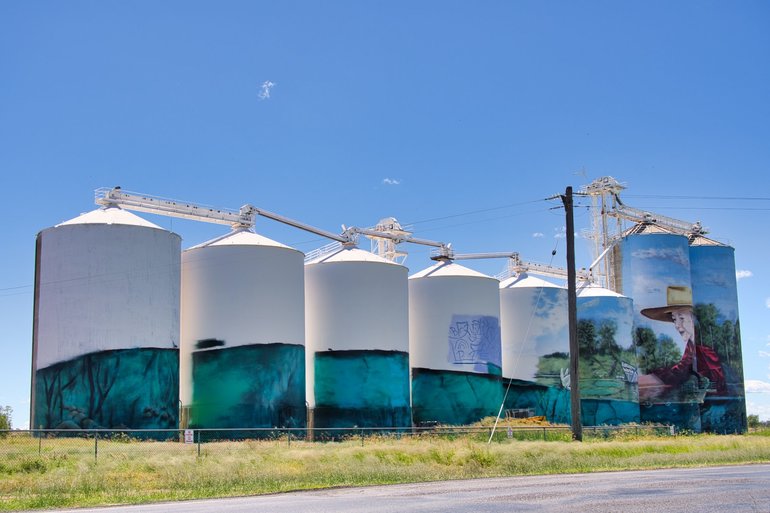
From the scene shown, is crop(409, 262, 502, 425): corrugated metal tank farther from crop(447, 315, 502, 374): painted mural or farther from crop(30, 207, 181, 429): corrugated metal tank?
crop(30, 207, 181, 429): corrugated metal tank

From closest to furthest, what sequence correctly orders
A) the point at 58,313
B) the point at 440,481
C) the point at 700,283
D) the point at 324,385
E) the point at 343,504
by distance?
the point at 343,504 < the point at 440,481 < the point at 58,313 < the point at 324,385 < the point at 700,283

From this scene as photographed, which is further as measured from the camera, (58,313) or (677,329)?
(677,329)

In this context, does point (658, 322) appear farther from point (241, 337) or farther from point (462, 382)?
point (241, 337)

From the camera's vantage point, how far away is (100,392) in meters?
44.1

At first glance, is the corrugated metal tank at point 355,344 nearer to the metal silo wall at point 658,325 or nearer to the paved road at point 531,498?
the metal silo wall at point 658,325

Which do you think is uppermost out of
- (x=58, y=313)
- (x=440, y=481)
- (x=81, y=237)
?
(x=81, y=237)

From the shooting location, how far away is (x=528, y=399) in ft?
219

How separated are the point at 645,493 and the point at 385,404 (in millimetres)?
37390

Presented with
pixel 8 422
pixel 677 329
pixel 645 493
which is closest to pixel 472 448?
pixel 645 493

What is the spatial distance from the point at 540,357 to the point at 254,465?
42014mm

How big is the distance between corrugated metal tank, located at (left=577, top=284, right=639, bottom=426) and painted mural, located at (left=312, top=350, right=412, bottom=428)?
19003mm

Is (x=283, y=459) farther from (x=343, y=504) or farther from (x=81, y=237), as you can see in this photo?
(x=81, y=237)

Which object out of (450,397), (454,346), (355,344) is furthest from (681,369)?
(355,344)

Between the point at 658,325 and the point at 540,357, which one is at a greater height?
the point at 658,325
